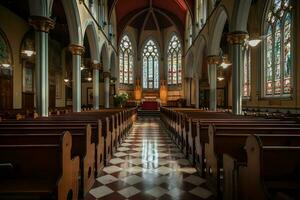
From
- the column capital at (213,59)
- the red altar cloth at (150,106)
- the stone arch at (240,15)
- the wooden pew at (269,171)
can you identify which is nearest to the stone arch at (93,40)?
the column capital at (213,59)

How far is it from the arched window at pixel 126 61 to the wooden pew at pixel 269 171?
25.0 m

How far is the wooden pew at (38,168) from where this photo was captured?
90.0 inches

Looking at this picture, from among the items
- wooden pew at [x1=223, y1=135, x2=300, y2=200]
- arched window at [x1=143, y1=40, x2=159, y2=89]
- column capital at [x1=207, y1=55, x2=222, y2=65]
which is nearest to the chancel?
wooden pew at [x1=223, y1=135, x2=300, y2=200]

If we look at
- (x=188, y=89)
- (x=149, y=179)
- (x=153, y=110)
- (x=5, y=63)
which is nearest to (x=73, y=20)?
(x=5, y=63)

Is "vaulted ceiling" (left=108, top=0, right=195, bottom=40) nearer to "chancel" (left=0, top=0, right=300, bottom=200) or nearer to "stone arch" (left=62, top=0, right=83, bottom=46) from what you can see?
"chancel" (left=0, top=0, right=300, bottom=200)

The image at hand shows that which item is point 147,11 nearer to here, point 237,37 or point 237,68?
point 237,37

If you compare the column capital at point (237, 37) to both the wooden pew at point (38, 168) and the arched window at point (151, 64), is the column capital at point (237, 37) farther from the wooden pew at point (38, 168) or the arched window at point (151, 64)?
the arched window at point (151, 64)

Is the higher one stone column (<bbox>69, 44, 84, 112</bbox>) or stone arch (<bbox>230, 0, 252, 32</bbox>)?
stone arch (<bbox>230, 0, 252, 32</bbox>)

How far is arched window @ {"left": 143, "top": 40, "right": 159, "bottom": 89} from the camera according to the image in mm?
27920

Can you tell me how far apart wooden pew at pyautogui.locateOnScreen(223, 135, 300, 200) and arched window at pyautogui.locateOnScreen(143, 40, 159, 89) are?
84.3 ft

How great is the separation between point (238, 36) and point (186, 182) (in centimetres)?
715

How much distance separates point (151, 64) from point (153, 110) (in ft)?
27.6

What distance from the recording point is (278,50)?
33.1ft

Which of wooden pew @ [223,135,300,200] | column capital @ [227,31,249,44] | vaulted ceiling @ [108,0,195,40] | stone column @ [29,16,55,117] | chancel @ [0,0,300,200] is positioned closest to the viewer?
wooden pew @ [223,135,300,200]
